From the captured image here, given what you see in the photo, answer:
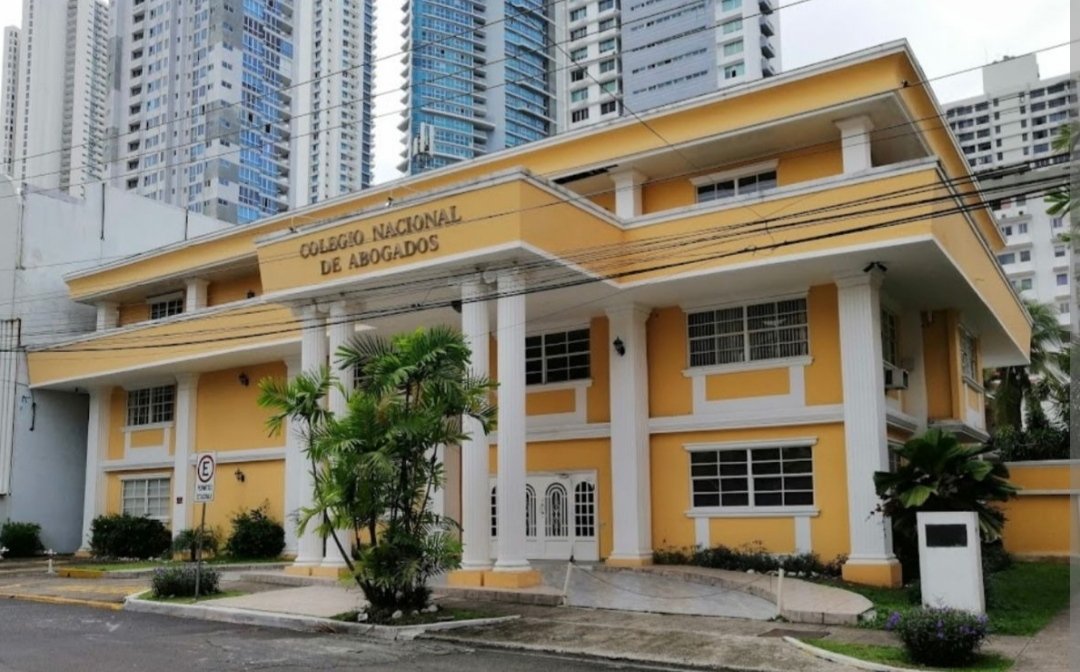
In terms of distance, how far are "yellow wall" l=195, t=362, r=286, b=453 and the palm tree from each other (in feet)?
79.6

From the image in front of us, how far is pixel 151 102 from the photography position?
321ft

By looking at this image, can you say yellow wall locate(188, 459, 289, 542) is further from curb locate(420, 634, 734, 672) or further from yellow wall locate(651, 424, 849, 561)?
curb locate(420, 634, 734, 672)

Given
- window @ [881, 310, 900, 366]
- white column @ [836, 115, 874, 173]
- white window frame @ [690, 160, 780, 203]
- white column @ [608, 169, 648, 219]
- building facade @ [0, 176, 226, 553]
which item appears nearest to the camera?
white column @ [836, 115, 874, 173]

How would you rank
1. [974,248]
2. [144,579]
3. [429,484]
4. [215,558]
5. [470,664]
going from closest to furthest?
[470,664]
[429,484]
[974,248]
[144,579]
[215,558]

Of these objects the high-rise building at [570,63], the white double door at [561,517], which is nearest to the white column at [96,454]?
the white double door at [561,517]

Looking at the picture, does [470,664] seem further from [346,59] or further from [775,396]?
[346,59]

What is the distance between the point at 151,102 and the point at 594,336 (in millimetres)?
88094

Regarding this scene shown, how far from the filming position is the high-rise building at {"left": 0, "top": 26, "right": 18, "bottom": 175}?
87562mm

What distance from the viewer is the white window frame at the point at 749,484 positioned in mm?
19094

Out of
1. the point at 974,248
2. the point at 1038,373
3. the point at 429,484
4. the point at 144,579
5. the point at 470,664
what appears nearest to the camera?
the point at 470,664

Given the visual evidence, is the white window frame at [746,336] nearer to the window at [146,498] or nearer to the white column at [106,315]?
the window at [146,498]

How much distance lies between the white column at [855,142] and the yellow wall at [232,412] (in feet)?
53.2

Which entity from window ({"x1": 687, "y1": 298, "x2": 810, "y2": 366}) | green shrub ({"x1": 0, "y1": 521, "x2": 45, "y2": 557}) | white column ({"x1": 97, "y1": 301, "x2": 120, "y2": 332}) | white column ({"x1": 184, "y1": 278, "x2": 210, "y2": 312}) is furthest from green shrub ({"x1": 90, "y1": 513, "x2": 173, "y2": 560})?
window ({"x1": 687, "y1": 298, "x2": 810, "y2": 366})

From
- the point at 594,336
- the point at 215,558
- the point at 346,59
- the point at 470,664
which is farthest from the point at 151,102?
the point at 470,664
